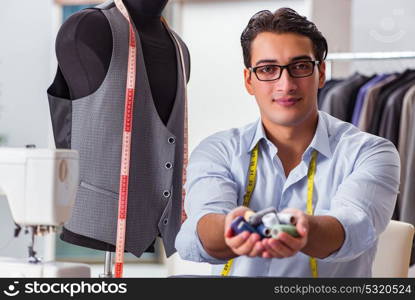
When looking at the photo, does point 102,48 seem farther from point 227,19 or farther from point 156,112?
point 227,19

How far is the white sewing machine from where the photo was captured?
1.76 m

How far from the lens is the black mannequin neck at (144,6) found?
271cm

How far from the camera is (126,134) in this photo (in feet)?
8.33

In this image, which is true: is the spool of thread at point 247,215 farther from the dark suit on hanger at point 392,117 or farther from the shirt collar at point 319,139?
the dark suit on hanger at point 392,117

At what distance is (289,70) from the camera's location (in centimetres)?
193

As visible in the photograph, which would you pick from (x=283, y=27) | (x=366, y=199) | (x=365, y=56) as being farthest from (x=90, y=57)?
(x=365, y=56)

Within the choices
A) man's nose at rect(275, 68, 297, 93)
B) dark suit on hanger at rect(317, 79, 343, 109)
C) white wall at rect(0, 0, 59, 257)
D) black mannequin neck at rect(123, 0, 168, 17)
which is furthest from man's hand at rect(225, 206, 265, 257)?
white wall at rect(0, 0, 59, 257)

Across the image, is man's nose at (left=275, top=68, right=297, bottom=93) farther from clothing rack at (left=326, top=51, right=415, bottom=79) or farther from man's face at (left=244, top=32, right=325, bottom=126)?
→ clothing rack at (left=326, top=51, right=415, bottom=79)

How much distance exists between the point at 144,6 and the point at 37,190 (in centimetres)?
109

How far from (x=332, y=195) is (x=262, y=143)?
0.22 meters

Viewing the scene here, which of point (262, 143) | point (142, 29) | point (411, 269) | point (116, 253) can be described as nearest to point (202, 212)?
point (262, 143)

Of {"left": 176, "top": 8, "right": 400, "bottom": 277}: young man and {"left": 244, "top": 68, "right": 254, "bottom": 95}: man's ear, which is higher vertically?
{"left": 244, "top": 68, "right": 254, "bottom": 95}: man's ear

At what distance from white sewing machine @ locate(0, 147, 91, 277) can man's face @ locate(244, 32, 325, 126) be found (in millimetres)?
477

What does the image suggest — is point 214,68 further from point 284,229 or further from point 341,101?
point 284,229
